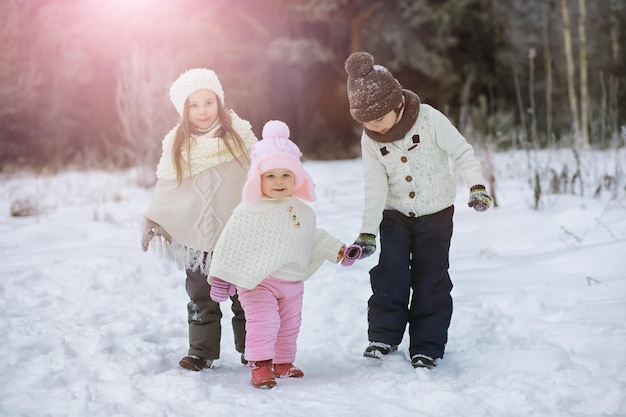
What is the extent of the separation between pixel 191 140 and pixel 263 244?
76 cm

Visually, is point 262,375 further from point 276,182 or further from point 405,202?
point 405,202

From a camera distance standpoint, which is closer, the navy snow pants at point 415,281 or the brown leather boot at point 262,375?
the brown leather boot at point 262,375

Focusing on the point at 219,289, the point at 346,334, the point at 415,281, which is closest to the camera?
the point at 219,289

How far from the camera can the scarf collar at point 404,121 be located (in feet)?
10.8

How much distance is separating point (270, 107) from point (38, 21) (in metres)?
6.29

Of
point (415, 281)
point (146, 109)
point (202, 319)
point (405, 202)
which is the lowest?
point (202, 319)

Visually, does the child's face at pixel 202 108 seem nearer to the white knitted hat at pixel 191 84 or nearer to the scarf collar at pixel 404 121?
the white knitted hat at pixel 191 84

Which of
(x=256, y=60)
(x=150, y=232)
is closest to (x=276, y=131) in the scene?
(x=150, y=232)

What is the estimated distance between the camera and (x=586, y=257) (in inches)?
172

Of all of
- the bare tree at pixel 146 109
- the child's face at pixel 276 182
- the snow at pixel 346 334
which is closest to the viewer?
the snow at pixel 346 334

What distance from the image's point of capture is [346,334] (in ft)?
12.4

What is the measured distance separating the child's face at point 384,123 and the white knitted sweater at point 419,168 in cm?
8

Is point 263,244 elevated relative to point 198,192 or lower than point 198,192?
lower

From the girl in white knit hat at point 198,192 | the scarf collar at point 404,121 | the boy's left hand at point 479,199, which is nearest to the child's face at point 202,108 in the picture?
the girl in white knit hat at point 198,192
